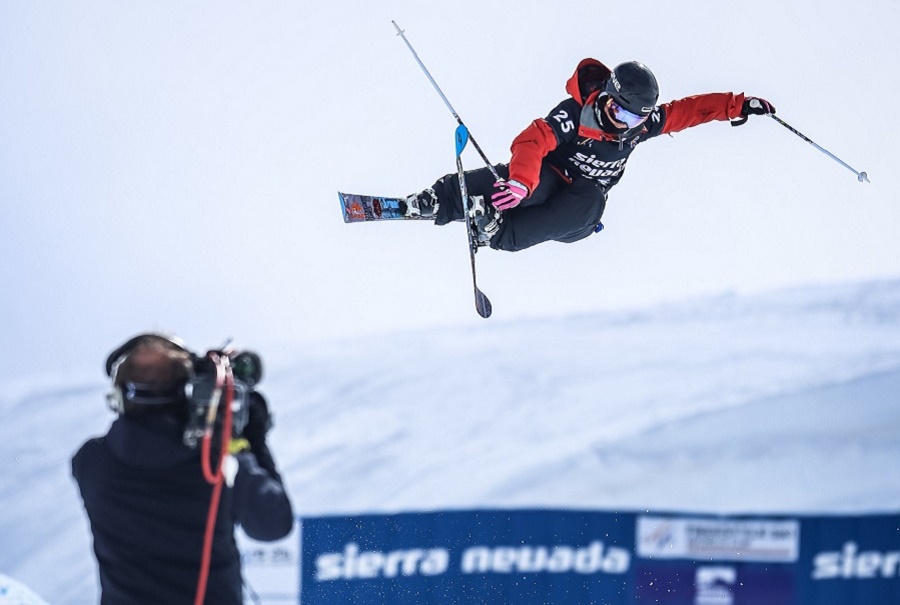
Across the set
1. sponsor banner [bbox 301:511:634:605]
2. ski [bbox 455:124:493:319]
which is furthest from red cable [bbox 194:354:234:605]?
sponsor banner [bbox 301:511:634:605]

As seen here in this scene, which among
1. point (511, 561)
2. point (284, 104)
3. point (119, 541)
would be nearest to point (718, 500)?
point (511, 561)

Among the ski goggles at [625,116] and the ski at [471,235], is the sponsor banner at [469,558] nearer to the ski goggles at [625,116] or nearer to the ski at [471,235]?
the ski at [471,235]

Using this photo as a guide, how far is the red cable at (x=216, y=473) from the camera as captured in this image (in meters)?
2.37

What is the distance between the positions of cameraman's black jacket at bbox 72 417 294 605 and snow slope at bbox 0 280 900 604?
20.3 feet

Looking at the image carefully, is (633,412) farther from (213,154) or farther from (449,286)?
(213,154)

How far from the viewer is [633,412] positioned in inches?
390

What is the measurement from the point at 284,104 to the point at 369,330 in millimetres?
1877

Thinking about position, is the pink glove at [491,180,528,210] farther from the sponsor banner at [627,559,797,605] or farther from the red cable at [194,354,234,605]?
the sponsor banner at [627,559,797,605]

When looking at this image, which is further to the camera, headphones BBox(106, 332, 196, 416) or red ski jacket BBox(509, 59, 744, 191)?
red ski jacket BBox(509, 59, 744, 191)

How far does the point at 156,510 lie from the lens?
2.43 m

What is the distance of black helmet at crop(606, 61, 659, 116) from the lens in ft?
14.3

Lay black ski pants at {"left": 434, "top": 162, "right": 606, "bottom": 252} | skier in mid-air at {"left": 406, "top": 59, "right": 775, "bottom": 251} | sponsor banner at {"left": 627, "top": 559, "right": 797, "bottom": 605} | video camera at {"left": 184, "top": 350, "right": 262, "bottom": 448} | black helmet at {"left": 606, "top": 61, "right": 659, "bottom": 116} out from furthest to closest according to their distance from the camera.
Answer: sponsor banner at {"left": 627, "top": 559, "right": 797, "bottom": 605} → black ski pants at {"left": 434, "top": 162, "right": 606, "bottom": 252} → skier in mid-air at {"left": 406, "top": 59, "right": 775, "bottom": 251} → black helmet at {"left": 606, "top": 61, "right": 659, "bottom": 116} → video camera at {"left": 184, "top": 350, "right": 262, "bottom": 448}

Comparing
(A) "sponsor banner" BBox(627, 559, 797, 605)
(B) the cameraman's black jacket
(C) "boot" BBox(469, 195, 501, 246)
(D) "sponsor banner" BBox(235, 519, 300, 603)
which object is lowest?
(A) "sponsor banner" BBox(627, 559, 797, 605)

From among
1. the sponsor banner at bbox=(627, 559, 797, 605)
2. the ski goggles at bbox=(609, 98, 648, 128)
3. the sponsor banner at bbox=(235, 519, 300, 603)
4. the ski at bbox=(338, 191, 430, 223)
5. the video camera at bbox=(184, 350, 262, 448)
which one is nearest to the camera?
the video camera at bbox=(184, 350, 262, 448)
